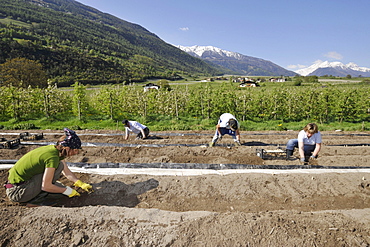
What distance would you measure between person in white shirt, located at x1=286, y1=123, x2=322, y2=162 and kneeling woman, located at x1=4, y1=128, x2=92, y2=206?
541 cm

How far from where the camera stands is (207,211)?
3330 mm

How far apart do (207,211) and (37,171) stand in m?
2.99

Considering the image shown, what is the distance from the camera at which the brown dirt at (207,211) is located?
9.00 feet

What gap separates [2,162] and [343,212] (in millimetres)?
8035

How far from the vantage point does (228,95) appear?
1614cm

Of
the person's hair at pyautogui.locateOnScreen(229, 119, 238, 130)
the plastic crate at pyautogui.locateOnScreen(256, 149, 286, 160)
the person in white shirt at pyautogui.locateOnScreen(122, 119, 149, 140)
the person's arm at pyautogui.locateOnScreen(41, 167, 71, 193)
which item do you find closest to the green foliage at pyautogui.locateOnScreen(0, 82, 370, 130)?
the person in white shirt at pyautogui.locateOnScreen(122, 119, 149, 140)

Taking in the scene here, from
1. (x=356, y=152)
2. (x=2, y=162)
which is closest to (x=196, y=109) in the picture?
(x=356, y=152)

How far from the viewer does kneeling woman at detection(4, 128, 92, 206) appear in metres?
3.39

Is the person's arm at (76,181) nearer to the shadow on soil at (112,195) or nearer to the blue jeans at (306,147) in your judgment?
the shadow on soil at (112,195)

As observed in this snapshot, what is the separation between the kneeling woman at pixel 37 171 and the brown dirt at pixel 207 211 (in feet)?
0.89

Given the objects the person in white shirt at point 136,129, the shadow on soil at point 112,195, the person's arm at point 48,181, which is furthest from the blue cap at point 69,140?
the person in white shirt at point 136,129

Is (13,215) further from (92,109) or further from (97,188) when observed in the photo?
(92,109)

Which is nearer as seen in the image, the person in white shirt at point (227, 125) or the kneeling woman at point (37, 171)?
the kneeling woman at point (37, 171)

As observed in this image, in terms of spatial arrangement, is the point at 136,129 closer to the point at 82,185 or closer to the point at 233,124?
the point at 233,124
